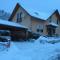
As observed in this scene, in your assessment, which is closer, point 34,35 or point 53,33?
point 34,35

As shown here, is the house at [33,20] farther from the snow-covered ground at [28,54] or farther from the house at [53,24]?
the snow-covered ground at [28,54]

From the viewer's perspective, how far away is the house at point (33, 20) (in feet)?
99.1

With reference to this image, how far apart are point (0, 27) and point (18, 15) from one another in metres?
7.89

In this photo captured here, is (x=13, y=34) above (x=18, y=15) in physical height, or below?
below

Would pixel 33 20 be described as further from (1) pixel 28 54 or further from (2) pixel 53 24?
(1) pixel 28 54

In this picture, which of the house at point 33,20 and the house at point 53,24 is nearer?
the house at point 33,20

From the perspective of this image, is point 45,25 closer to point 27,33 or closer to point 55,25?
point 55,25

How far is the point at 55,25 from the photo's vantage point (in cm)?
3353

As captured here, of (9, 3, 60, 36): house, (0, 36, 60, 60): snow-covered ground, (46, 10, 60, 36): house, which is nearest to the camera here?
(0, 36, 60, 60): snow-covered ground

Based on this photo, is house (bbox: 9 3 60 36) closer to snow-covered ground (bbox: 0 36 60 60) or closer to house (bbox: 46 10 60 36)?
house (bbox: 46 10 60 36)

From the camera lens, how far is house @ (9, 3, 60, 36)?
3020 cm

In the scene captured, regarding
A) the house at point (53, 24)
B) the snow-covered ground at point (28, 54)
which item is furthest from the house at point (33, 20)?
the snow-covered ground at point (28, 54)

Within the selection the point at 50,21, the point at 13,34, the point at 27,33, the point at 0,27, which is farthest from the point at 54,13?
the point at 0,27

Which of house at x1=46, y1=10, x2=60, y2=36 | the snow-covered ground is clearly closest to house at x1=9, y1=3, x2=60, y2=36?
house at x1=46, y1=10, x2=60, y2=36
